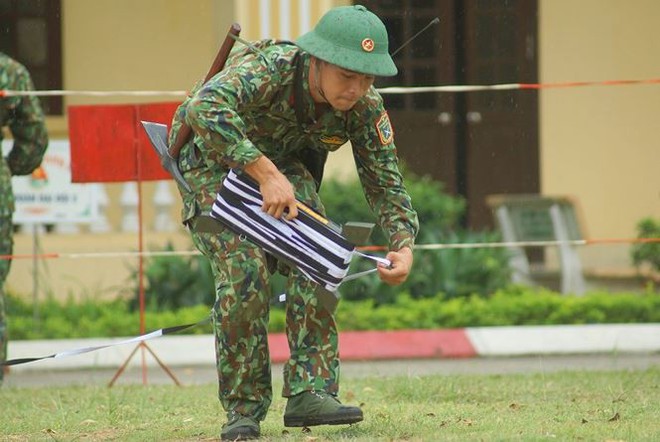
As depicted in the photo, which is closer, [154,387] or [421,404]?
[421,404]

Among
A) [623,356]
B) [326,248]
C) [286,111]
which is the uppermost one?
[286,111]

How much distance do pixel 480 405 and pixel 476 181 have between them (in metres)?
7.22

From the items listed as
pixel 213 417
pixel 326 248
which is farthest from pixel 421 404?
pixel 326 248

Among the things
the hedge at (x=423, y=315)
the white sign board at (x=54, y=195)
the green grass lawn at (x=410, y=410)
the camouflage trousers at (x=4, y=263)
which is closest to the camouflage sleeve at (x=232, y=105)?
the green grass lawn at (x=410, y=410)

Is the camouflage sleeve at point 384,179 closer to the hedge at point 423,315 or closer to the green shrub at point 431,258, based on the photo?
the hedge at point 423,315

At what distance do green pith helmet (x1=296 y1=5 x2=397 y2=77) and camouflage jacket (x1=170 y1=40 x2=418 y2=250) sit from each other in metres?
0.17

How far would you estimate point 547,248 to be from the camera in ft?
42.4

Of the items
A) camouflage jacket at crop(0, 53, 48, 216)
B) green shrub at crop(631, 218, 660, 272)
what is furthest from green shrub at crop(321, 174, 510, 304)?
camouflage jacket at crop(0, 53, 48, 216)

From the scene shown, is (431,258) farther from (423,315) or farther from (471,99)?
(471,99)

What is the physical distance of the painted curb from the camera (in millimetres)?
9867

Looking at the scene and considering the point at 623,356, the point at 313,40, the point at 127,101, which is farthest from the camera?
the point at 127,101

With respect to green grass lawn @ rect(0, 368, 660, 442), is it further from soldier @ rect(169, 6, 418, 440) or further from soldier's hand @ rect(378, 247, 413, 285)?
soldier's hand @ rect(378, 247, 413, 285)

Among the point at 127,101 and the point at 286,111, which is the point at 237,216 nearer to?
the point at 286,111

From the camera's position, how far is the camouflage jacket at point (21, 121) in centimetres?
841
